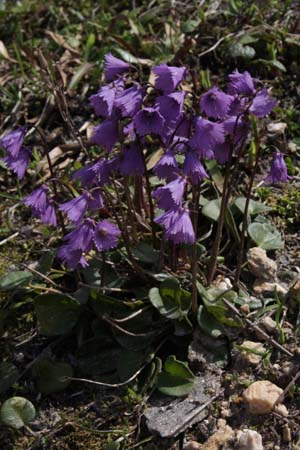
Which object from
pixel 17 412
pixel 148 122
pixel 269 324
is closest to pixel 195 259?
pixel 269 324

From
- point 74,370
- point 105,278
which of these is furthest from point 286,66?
point 74,370

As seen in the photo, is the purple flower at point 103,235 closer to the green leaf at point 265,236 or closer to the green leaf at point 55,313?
the green leaf at point 55,313

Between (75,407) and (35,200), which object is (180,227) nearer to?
(35,200)

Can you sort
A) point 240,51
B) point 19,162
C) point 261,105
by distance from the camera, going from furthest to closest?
point 240,51 → point 19,162 → point 261,105

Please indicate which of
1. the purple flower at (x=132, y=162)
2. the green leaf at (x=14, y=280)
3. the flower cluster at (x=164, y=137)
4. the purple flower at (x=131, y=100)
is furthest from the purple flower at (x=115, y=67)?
the green leaf at (x=14, y=280)

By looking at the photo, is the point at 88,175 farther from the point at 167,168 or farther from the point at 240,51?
the point at 240,51

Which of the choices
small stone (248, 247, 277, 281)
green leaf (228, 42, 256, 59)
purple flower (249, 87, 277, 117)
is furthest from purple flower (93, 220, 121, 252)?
green leaf (228, 42, 256, 59)

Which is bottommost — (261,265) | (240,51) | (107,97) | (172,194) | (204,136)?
(261,265)

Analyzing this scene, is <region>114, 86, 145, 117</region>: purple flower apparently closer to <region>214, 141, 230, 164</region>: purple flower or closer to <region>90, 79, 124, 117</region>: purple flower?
<region>90, 79, 124, 117</region>: purple flower

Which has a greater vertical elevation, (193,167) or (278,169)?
(193,167)
